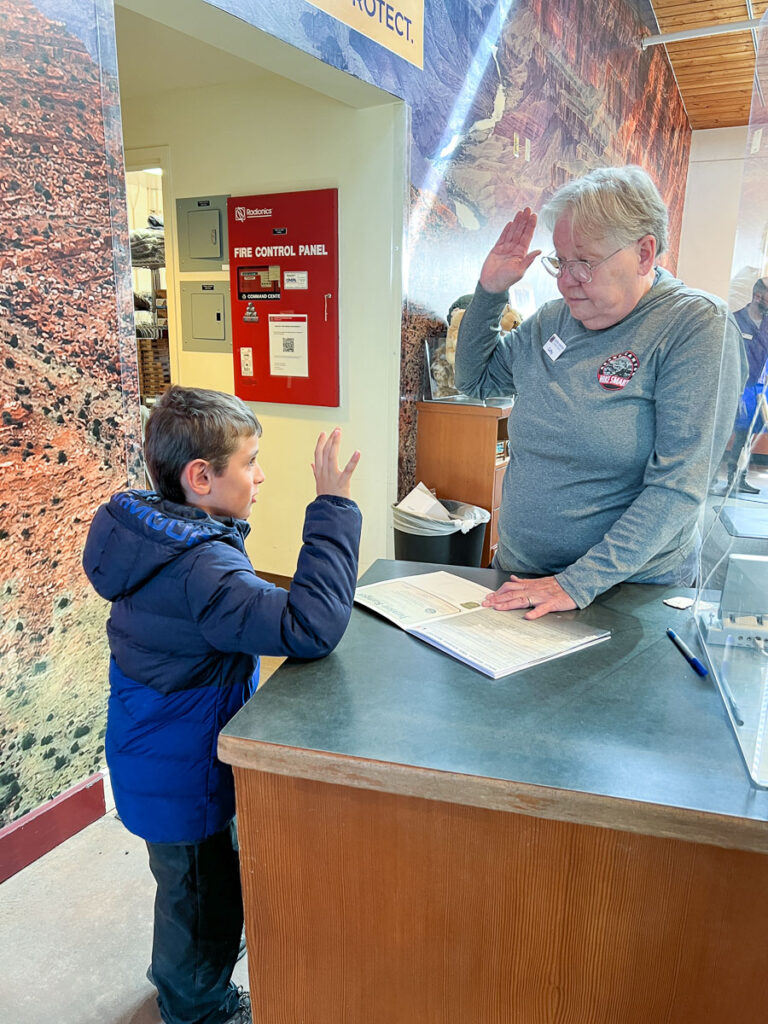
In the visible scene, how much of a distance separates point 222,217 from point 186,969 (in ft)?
11.3

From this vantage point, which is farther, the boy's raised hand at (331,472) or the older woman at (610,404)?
the older woman at (610,404)

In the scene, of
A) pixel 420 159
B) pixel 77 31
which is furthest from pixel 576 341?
pixel 420 159

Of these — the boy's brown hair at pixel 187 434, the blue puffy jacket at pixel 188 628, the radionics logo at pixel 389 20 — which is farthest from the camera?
the radionics logo at pixel 389 20

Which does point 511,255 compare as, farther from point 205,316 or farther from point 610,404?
point 205,316

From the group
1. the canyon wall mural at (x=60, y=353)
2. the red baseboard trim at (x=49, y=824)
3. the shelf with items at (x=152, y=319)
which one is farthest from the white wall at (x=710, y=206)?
the red baseboard trim at (x=49, y=824)

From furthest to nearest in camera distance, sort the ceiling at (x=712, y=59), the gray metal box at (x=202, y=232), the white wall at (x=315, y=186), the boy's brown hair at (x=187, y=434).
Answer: the ceiling at (x=712, y=59)
the gray metal box at (x=202, y=232)
the white wall at (x=315, y=186)
the boy's brown hair at (x=187, y=434)

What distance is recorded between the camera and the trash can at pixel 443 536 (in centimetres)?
338

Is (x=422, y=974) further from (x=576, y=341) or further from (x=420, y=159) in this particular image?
(x=420, y=159)

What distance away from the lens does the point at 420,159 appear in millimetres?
3383

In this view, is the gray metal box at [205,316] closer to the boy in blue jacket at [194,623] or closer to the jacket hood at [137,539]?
the boy in blue jacket at [194,623]

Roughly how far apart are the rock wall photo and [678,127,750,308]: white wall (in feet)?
28.9

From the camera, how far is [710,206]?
9.39m

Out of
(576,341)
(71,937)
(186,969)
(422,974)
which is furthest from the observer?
(71,937)

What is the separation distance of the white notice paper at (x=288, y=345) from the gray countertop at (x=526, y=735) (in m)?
2.63
